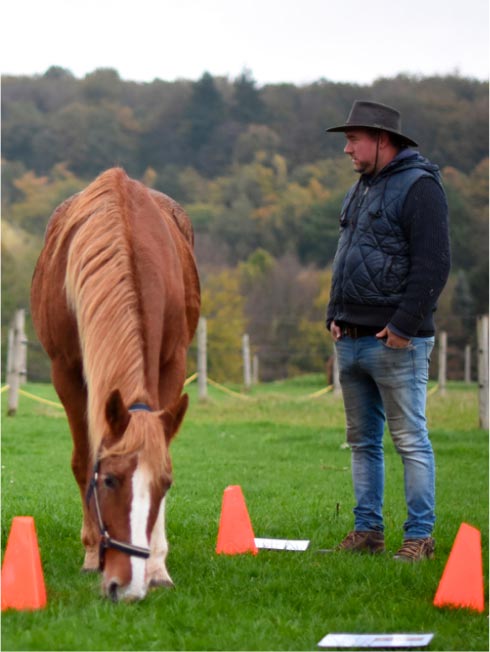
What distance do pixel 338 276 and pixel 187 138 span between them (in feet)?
247

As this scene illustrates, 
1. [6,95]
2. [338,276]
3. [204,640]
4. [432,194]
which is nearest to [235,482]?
[338,276]

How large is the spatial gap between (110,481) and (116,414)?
0.96 feet

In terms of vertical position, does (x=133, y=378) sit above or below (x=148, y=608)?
above

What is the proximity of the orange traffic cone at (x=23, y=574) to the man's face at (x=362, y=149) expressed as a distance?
105 inches

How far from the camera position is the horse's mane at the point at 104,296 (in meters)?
4.52

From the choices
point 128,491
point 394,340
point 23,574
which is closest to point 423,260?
point 394,340

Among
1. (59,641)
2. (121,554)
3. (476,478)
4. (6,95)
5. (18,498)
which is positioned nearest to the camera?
(59,641)

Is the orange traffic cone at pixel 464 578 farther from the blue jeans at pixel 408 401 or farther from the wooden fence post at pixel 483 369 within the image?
the wooden fence post at pixel 483 369

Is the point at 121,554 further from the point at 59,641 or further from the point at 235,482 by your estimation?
the point at 235,482

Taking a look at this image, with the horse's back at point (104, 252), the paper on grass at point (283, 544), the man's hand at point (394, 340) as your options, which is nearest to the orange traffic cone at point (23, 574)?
the horse's back at point (104, 252)

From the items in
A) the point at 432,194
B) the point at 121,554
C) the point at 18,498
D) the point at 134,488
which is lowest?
the point at 18,498

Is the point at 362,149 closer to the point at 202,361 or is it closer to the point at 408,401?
the point at 408,401

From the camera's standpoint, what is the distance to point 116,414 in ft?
13.9

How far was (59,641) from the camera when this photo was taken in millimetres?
3836
